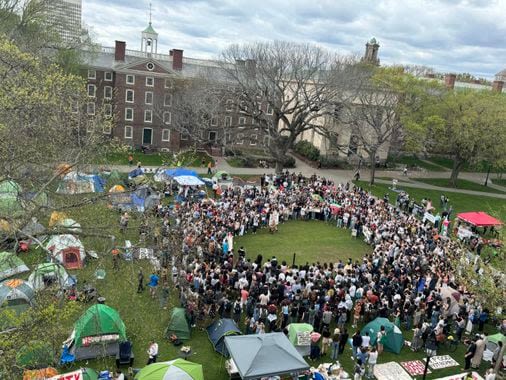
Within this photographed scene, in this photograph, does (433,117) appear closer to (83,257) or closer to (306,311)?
(306,311)

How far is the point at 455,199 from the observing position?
40375 millimetres

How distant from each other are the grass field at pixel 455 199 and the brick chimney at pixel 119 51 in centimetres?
2822

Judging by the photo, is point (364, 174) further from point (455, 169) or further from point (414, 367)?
point (414, 367)

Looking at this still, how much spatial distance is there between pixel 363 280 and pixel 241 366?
860 cm

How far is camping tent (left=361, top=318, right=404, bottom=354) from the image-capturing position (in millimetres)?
16391

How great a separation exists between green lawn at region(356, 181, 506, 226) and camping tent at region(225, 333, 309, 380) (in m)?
26.1

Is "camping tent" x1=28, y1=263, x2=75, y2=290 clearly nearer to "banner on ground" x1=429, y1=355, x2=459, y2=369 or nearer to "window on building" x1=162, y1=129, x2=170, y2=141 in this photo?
"banner on ground" x1=429, y1=355, x2=459, y2=369

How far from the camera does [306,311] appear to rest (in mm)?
17359

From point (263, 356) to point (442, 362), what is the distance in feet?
24.8

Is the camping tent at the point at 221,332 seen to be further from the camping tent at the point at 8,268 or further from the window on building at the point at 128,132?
the window on building at the point at 128,132

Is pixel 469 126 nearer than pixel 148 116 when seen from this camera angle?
Yes

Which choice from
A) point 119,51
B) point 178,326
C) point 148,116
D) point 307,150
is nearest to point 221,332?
point 178,326

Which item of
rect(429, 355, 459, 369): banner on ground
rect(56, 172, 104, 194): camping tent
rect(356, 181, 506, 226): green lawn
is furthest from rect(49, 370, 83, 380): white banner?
rect(356, 181, 506, 226): green lawn

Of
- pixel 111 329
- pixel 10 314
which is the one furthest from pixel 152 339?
pixel 10 314
